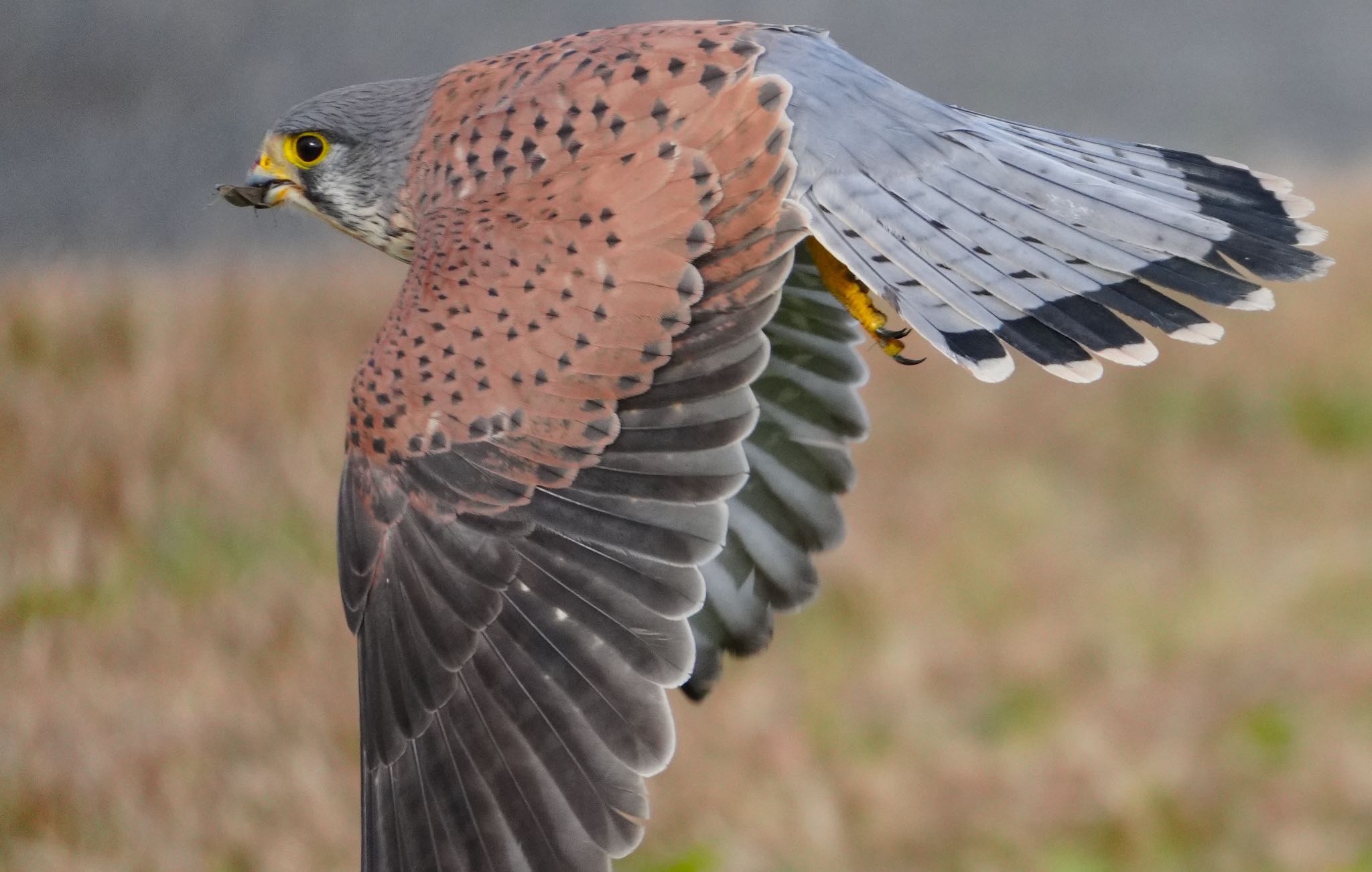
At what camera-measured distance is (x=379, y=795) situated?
98.8 inches

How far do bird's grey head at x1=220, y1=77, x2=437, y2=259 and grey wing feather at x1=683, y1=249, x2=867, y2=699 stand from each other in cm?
74

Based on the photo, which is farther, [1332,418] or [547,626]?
[1332,418]

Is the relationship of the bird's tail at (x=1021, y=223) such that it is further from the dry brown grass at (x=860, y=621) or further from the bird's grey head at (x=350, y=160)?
the dry brown grass at (x=860, y=621)

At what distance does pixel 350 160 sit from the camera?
2928mm

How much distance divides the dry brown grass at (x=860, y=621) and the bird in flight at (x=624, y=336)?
4.23ft

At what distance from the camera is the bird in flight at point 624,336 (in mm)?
2371

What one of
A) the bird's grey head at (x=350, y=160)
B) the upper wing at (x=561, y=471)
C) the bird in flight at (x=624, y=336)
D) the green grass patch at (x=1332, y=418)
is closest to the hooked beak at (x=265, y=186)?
the bird's grey head at (x=350, y=160)

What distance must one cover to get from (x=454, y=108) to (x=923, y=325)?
0.95 meters

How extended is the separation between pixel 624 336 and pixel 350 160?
2.60 ft

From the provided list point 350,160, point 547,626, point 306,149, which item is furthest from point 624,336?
point 306,149

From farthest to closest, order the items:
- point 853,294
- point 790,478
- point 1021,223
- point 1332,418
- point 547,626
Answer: point 1332,418 → point 790,478 → point 853,294 → point 1021,223 → point 547,626

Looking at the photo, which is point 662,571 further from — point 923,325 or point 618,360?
point 923,325

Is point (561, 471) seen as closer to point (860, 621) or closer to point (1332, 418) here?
point (860, 621)

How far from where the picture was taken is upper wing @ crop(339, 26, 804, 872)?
92.9 inches
